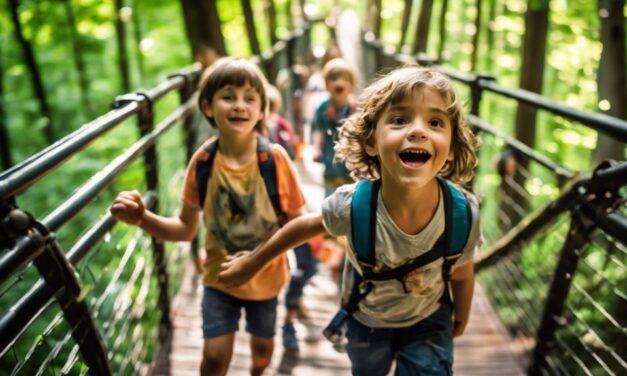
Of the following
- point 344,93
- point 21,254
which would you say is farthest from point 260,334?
point 344,93

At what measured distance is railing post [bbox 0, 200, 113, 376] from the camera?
57.5 inches

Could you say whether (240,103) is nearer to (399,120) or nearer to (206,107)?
(206,107)

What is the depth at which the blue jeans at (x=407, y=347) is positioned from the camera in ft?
6.74

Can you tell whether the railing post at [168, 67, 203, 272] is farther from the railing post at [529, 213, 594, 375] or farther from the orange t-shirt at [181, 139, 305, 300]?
the railing post at [529, 213, 594, 375]

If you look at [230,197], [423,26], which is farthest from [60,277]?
[423,26]

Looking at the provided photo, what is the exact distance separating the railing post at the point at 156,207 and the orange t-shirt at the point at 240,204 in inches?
23.9

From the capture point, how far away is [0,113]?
10078 mm

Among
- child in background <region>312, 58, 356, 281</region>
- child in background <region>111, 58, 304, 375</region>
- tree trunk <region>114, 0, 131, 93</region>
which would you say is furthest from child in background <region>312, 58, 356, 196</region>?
tree trunk <region>114, 0, 131, 93</region>

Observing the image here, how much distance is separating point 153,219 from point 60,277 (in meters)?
0.65

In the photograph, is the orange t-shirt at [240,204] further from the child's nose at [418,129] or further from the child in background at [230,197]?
the child's nose at [418,129]

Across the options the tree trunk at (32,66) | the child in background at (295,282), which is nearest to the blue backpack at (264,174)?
the child in background at (295,282)

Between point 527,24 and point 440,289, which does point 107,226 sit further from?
point 527,24

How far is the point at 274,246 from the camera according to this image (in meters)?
2.10

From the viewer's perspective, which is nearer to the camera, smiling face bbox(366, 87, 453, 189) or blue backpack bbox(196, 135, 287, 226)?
smiling face bbox(366, 87, 453, 189)
